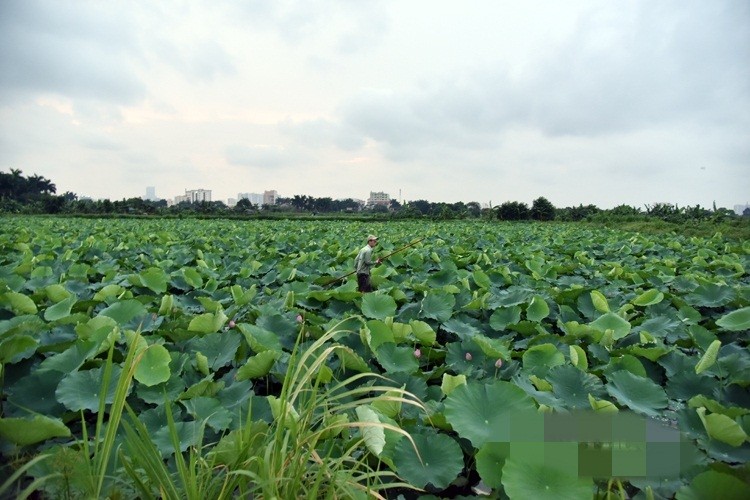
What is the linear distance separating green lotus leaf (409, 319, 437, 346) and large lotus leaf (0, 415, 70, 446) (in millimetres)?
1489

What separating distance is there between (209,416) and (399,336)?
107 centimetres

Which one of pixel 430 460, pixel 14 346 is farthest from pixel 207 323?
pixel 430 460

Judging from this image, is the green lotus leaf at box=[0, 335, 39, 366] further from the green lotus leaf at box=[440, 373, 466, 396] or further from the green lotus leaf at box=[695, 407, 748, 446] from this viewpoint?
the green lotus leaf at box=[695, 407, 748, 446]

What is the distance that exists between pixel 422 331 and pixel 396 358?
0.30 m

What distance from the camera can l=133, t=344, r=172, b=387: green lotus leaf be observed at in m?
1.81

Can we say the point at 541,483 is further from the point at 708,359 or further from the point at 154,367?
the point at 154,367

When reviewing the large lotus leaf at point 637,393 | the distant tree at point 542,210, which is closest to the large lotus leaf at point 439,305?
the large lotus leaf at point 637,393

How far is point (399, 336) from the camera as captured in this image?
2.42 metres

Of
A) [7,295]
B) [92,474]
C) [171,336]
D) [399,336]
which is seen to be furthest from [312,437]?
[7,295]

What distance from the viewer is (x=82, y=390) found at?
5.74 ft

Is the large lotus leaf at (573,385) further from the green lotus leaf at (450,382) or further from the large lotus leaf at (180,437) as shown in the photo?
the large lotus leaf at (180,437)

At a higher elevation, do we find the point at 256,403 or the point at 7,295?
the point at 7,295

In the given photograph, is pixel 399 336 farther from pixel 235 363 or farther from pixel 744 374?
pixel 744 374

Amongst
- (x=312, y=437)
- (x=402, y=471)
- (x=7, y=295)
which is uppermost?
(x=7, y=295)
